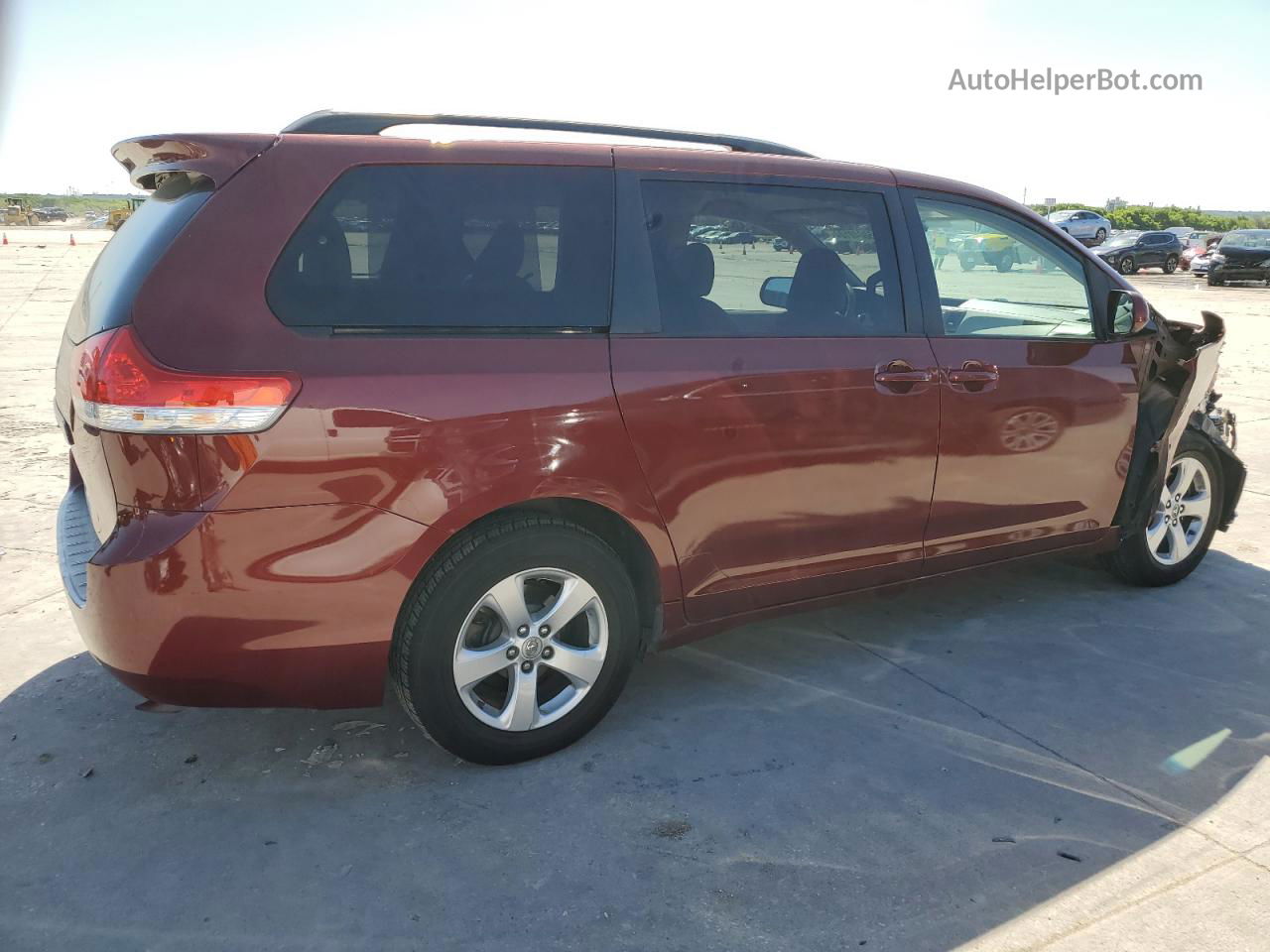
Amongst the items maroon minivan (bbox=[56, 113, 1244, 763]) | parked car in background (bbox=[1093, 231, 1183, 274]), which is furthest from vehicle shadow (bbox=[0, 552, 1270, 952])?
parked car in background (bbox=[1093, 231, 1183, 274])

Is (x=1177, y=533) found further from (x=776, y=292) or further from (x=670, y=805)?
(x=670, y=805)

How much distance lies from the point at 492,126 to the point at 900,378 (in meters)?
1.58

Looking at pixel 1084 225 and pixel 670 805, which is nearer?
pixel 670 805

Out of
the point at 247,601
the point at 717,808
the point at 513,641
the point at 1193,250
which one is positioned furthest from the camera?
the point at 1193,250

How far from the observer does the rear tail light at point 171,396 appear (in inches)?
97.8

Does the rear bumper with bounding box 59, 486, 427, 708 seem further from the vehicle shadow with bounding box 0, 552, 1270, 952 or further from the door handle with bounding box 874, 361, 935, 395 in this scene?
the door handle with bounding box 874, 361, 935, 395

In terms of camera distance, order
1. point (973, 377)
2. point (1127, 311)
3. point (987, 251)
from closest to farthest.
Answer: point (973, 377)
point (987, 251)
point (1127, 311)

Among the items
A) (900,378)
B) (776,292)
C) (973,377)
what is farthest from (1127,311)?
(776,292)

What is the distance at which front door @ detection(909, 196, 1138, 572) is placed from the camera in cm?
370

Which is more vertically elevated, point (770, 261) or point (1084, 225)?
point (770, 261)

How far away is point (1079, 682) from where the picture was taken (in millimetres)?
3729

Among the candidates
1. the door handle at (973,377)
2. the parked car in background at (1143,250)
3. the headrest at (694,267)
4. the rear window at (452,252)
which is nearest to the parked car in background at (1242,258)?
the parked car in background at (1143,250)

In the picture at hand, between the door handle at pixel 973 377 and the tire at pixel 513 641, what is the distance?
141 cm

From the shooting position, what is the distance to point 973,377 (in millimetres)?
3678
